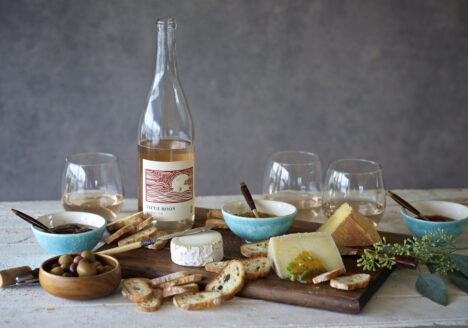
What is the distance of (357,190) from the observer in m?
1.48

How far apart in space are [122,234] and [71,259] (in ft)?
0.93

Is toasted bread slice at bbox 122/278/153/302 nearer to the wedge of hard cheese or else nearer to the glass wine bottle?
the glass wine bottle

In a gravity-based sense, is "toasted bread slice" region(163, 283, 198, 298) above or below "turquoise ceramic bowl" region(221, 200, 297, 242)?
below

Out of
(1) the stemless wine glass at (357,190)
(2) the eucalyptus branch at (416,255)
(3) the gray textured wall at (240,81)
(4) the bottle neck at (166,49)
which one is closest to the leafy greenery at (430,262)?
(2) the eucalyptus branch at (416,255)

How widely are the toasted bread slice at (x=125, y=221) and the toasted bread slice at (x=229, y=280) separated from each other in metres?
0.34

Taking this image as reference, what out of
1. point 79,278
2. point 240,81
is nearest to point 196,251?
point 79,278

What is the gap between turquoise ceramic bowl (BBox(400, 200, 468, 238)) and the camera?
1413 millimetres

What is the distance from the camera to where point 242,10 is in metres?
3.20

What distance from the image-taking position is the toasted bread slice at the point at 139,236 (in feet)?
4.60

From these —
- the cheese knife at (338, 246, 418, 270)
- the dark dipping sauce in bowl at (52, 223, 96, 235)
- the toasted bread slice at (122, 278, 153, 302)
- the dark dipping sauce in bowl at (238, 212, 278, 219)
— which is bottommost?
the toasted bread slice at (122, 278, 153, 302)

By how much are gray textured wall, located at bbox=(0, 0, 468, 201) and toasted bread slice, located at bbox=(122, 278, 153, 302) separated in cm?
216

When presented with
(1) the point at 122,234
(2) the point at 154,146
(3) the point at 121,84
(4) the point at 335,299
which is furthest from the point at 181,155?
(3) the point at 121,84

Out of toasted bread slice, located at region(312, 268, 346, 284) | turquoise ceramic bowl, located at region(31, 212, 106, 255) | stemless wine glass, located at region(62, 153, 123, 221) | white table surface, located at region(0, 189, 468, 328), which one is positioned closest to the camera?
white table surface, located at region(0, 189, 468, 328)

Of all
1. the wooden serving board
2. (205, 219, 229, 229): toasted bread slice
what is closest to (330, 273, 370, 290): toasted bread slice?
the wooden serving board
